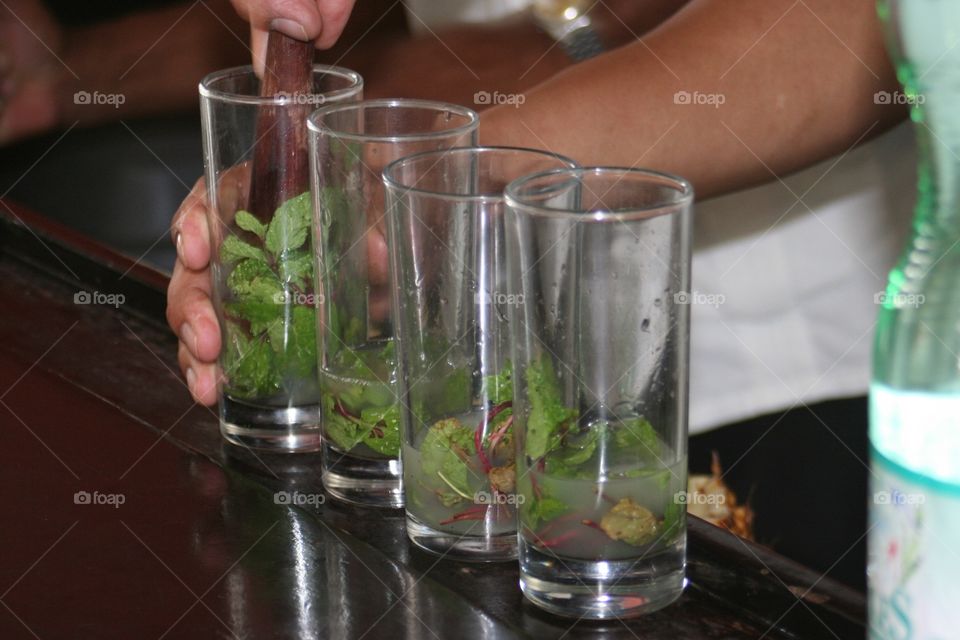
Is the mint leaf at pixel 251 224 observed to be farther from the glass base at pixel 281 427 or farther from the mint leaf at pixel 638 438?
the mint leaf at pixel 638 438

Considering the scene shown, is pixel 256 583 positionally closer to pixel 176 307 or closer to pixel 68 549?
pixel 68 549

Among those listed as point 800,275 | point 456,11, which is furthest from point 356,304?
point 456,11

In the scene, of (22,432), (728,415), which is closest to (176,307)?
(22,432)

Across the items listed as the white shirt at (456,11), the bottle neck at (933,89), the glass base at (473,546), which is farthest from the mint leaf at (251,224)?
the white shirt at (456,11)

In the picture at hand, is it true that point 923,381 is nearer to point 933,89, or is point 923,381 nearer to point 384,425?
point 933,89

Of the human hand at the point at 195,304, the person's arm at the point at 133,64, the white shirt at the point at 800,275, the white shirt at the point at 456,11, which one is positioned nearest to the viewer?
the human hand at the point at 195,304

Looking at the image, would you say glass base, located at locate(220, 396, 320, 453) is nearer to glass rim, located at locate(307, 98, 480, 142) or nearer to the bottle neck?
glass rim, located at locate(307, 98, 480, 142)

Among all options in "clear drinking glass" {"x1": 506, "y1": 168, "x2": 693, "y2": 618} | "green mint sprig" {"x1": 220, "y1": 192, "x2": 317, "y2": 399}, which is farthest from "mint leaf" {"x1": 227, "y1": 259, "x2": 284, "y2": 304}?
"clear drinking glass" {"x1": 506, "y1": 168, "x2": 693, "y2": 618}
